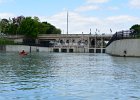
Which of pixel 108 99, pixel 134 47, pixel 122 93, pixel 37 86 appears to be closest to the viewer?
pixel 108 99

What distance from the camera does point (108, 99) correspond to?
80.0ft

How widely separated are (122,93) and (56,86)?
18.8 feet

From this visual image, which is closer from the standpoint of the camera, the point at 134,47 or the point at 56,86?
the point at 56,86

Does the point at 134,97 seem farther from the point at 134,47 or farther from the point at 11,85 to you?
the point at 134,47

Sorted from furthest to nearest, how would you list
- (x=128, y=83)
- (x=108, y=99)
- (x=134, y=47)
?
(x=134, y=47)
(x=128, y=83)
(x=108, y=99)

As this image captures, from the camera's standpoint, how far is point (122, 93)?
88.3 ft

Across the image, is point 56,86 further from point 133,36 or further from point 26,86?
point 133,36

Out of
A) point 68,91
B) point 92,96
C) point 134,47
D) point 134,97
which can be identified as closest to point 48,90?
point 68,91

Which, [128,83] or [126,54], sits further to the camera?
[126,54]

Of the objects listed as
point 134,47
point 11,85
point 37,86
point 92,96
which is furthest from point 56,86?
point 134,47

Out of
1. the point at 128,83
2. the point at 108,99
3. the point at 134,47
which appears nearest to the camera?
the point at 108,99

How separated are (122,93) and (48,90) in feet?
16.2

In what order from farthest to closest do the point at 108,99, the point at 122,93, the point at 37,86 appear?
the point at 37,86 → the point at 122,93 → the point at 108,99

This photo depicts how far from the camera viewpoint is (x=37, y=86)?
30500 mm
